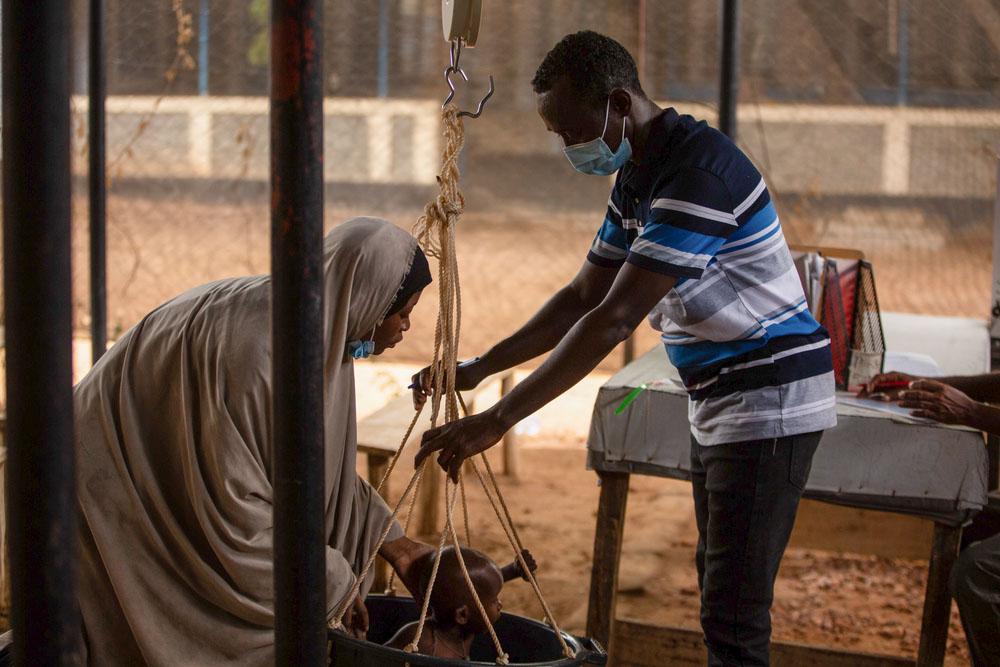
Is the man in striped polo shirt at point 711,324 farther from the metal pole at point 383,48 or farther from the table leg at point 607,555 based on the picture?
the metal pole at point 383,48

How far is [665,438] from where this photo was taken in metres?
3.28

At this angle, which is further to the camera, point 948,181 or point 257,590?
point 948,181

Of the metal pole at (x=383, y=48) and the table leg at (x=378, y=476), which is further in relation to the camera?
the metal pole at (x=383, y=48)

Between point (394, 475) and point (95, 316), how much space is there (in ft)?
6.46

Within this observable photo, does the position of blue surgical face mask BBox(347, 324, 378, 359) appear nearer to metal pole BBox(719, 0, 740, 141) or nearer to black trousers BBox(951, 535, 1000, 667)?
black trousers BBox(951, 535, 1000, 667)

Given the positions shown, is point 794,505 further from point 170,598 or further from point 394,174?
point 394,174

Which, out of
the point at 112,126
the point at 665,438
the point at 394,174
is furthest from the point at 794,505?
the point at 112,126

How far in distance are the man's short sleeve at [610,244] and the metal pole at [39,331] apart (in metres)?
1.64

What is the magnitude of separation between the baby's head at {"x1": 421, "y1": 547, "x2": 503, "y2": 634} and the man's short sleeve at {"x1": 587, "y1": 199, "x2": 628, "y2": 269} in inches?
32.2

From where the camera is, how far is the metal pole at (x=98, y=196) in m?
4.19

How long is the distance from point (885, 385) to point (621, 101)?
4.66 feet

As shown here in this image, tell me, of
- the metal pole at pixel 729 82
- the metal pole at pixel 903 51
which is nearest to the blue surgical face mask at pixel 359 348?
the metal pole at pixel 729 82

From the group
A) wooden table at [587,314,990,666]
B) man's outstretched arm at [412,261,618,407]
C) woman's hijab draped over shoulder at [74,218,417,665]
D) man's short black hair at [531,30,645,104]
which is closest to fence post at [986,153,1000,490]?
wooden table at [587,314,990,666]

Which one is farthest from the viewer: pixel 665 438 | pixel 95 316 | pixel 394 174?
pixel 394 174
